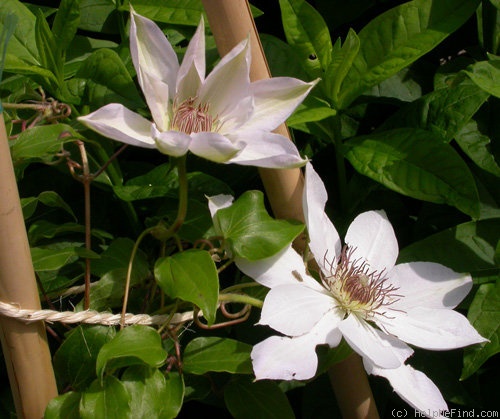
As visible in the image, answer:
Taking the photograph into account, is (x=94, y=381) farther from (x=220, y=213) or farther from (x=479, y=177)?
(x=479, y=177)

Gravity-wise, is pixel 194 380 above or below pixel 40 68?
below

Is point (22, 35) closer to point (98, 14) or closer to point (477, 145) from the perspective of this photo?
point (98, 14)

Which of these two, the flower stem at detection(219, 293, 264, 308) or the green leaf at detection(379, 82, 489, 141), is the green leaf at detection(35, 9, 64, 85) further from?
the green leaf at detection(379, 82, 489, 141)

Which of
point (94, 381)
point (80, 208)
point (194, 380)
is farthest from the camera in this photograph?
point (80, 208)

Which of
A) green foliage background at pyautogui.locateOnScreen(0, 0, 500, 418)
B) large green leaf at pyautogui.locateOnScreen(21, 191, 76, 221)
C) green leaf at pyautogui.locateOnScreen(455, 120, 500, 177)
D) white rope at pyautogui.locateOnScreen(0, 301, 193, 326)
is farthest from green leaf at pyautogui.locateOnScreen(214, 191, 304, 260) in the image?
green leaf at pyautogui.locateOnScreen(455, 120, 500, 177)

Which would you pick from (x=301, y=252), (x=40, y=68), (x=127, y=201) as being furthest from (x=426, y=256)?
(x=40, y=68)

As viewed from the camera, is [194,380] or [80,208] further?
[80,208]
